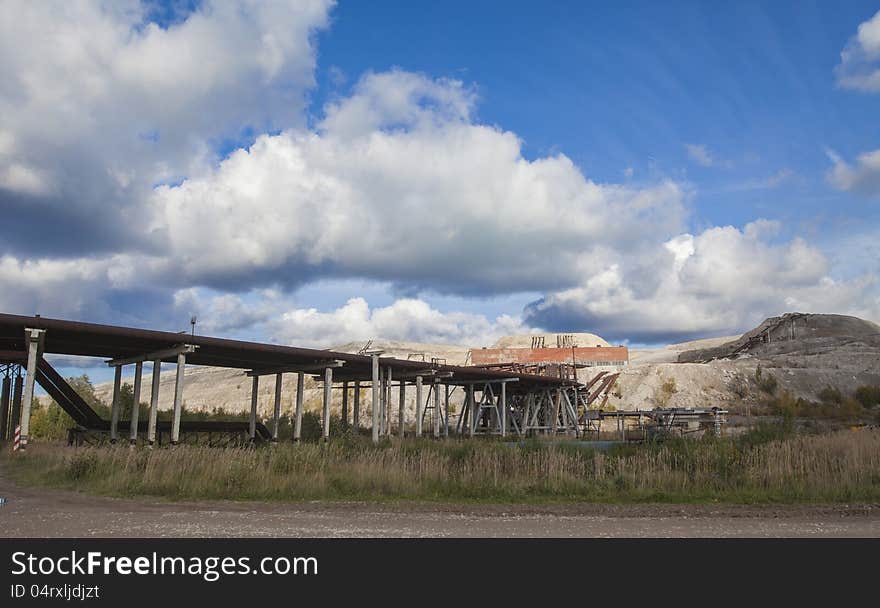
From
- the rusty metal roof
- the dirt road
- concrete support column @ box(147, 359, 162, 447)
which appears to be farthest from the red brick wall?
the dirt road

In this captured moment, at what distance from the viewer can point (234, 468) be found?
56.9ft

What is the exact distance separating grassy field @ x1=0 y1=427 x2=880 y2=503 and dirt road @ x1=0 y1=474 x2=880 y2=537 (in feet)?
3.97

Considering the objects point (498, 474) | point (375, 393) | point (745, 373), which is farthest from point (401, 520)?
point (745, 373)

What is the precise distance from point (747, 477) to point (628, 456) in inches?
151

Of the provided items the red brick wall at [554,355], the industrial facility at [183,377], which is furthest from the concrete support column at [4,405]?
the red brick wall at [554,355]

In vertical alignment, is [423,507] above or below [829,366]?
below

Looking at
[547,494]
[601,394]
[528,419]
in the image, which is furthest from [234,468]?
[601,394]

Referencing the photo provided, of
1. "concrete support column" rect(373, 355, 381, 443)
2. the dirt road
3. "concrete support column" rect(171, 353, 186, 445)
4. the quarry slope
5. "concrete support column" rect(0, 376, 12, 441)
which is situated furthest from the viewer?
the quarry slope

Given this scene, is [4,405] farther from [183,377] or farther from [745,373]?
[745,373]

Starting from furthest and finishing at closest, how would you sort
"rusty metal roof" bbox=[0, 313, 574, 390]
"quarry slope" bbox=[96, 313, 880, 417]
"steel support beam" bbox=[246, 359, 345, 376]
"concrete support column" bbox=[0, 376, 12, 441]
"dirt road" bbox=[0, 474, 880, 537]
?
"quarry slope" bbox=[96, 313, 880, 417]
"concrete support column" bbox=[0, 376, 12, 441]
"steel support beam" bbox=[246, 359, 345, 376]
"rusty metal roof" bbox=[0, 313, 574, 390]
"dirt road" bbox=[0, 474, 880, 537]

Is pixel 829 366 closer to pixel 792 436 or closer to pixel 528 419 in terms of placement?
pixel 528 419

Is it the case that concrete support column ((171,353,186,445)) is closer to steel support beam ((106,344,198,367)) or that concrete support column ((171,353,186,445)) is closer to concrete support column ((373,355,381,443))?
steel support beam ((106,344,198,367))

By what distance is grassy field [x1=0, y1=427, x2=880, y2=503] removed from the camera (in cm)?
1620
